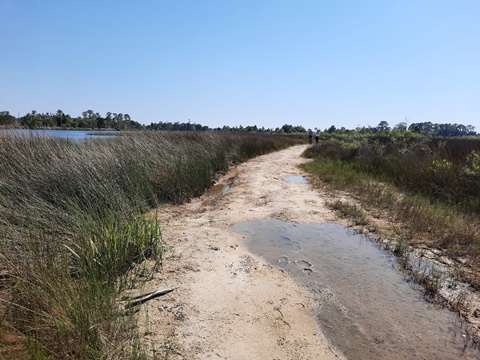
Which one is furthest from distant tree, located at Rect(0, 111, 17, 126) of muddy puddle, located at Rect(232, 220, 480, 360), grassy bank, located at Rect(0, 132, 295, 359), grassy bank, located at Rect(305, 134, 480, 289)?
grassy bank, located at Rect(305, 134, 480, 289)

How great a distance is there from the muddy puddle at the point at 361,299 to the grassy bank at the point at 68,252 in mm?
1721

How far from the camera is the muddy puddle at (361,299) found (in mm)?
2289

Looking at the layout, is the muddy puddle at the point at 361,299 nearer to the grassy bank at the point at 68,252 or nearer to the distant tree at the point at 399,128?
the grassy bank at the point at 68,252

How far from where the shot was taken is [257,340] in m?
2.30

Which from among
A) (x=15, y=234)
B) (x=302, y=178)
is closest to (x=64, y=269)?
(x=15, y=234)

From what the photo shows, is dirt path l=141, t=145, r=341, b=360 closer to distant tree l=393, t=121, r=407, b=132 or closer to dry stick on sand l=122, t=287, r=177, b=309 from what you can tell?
dry stick on sand l=122, t=287, r=177, b=309

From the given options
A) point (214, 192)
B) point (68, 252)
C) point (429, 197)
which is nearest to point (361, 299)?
point (68, 252)

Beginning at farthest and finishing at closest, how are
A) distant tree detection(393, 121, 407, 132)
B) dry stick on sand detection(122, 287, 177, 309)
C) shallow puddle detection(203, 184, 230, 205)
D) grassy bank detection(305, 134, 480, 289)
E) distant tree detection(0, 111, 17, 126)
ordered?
distant tree detection(393, 121, 407, 132)
distant tree detection(0, 111, 17, 126)
shallow puddle detection(203, 184, 230, 205)
grassy bank detection(305, 134, 480, 289)
dry stick on sand detection(122, 287, 177, 309)

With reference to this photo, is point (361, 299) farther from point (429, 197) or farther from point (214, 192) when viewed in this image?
point (214, 192)

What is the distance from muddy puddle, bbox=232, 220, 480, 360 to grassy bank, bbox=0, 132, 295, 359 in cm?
172

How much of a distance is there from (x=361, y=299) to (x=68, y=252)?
318cm

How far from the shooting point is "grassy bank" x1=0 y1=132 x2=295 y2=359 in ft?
6.01

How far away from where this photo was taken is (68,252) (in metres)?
2.88

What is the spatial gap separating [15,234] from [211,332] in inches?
81.5
